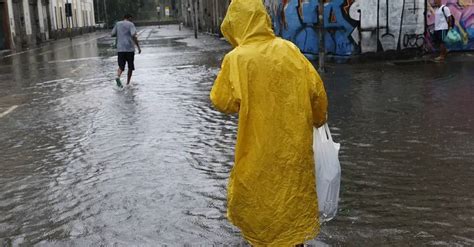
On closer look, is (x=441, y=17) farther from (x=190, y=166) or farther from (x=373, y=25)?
(x=190, y=166)

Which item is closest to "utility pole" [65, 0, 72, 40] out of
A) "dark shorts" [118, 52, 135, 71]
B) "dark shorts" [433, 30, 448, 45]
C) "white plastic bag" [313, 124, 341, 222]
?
"dark shorts" [118, 52, 135, 71]

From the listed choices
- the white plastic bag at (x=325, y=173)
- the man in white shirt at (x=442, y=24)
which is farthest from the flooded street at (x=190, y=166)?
the man in white shirt at (x=442, y=24)

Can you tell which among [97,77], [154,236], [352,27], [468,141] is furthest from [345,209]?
[97,77]

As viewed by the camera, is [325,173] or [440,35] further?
[440,35]

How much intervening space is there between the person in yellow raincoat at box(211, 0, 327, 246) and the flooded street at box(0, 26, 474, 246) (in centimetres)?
106

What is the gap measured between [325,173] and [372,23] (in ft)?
39.9

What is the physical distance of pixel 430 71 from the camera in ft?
41.9

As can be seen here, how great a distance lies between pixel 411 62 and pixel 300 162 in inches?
491

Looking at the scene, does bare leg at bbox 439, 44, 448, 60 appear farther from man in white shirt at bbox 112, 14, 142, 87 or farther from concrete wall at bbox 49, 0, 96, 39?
concrete wall at bbox 49, 0, 96, 39

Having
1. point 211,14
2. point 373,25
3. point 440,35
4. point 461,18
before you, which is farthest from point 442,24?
point 211,14

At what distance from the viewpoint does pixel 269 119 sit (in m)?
3.02

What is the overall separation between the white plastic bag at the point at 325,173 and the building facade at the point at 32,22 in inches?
1289

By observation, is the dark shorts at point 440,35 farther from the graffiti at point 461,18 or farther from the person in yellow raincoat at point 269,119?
the person in yellow raincoat at point 269,119

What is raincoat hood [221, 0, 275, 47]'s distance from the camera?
9.91 ft
